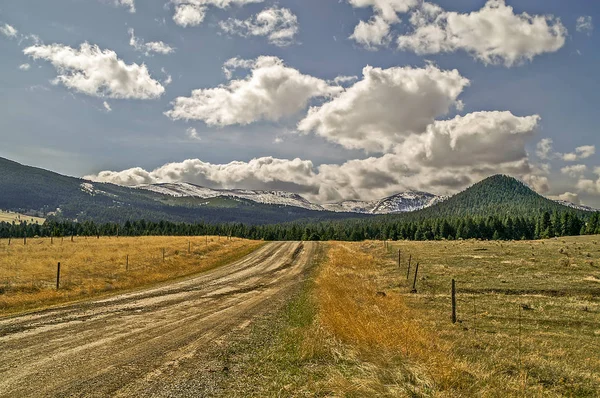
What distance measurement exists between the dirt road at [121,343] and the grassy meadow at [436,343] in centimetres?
178

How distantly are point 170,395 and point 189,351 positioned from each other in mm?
3616

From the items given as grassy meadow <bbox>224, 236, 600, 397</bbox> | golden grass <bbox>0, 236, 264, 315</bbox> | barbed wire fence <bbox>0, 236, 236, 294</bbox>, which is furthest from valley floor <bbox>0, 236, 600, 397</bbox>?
barbed wire fence <bbox>0, 236, 236, 294</bbox>

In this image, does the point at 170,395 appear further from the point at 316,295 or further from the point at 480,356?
the point at 316,295

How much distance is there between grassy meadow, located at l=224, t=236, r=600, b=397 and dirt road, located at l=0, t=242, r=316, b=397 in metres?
1.78

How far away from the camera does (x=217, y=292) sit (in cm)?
2525

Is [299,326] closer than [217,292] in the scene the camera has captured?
Yes

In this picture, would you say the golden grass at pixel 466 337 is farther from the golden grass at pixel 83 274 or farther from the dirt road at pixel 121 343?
the golden grass at pixel 83 274

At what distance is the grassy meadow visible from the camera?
29.6ft

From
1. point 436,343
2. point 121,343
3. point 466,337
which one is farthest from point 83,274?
point 466,337

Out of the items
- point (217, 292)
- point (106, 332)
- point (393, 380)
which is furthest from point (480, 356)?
point (217, 292)

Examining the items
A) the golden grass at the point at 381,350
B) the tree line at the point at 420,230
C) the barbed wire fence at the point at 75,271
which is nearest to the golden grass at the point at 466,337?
the golden grass at the point at 381,350

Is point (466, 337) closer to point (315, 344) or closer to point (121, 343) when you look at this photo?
point (315, 344)

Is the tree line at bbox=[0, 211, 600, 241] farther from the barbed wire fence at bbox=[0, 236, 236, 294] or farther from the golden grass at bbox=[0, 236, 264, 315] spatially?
the barbed wire fence at bbox=[0, 236, 236, 294]

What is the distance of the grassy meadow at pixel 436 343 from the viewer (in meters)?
9.01
